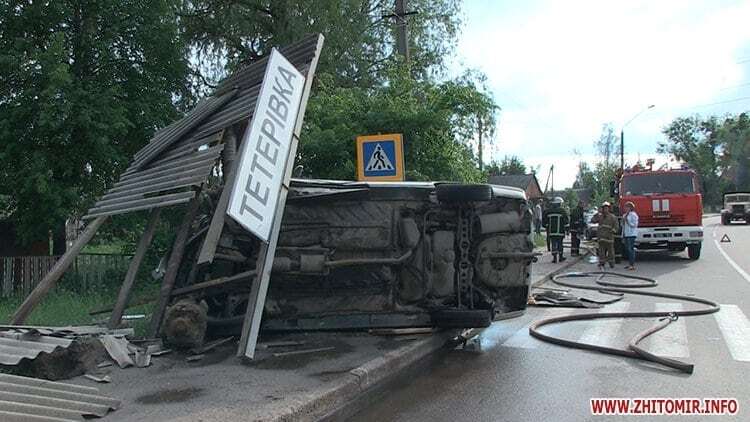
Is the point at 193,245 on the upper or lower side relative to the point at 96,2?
lower

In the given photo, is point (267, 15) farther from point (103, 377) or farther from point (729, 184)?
point (729, 184)

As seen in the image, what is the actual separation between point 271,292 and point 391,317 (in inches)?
50.4

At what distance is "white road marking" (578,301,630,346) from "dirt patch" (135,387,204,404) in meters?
4.68

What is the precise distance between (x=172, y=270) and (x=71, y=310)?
324 centimetres

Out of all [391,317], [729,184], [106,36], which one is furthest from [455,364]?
[729,184]

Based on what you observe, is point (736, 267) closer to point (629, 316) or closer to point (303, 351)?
point (629, 316)

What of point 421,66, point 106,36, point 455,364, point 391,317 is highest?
point 421,66

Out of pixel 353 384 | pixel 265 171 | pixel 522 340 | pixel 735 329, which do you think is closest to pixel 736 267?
pixel 735 329

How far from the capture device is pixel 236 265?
6.24 metres

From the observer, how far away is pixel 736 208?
Result: 4641 cm

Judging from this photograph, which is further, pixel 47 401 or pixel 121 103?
pixel 121 103

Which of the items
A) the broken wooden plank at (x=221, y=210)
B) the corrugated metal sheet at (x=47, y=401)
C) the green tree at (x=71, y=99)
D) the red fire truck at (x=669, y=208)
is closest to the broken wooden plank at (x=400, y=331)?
the broken wooden plank at (x=221, y=210)

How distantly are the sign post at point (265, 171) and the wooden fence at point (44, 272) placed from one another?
726 centimetres

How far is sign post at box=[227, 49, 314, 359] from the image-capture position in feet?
16.5
